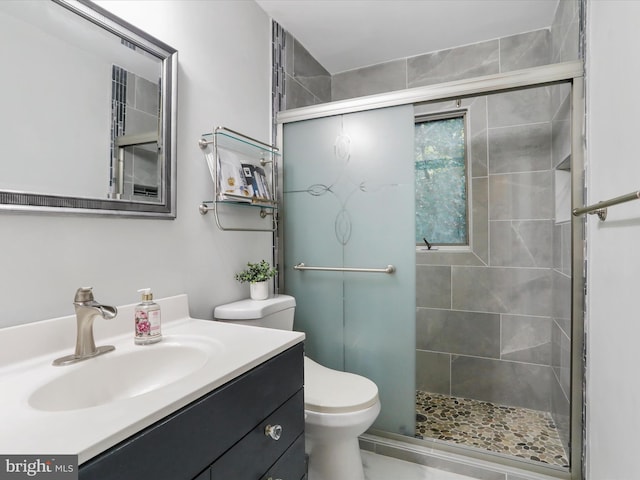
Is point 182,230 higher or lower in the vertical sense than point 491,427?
higher

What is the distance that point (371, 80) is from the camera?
2699 mm

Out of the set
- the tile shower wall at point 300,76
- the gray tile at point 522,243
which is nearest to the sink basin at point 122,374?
the tile shower wall at point 300,76

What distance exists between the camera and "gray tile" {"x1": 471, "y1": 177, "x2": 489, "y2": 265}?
93.8 inches

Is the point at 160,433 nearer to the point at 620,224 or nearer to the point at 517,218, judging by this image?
the point at 620,224

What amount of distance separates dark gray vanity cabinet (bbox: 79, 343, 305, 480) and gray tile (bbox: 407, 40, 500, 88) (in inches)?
87.5

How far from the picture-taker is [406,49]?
2459 mm

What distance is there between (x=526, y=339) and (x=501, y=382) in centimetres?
34

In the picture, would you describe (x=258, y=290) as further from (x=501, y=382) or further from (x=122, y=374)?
(x=501, y=382)

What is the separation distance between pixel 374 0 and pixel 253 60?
732mm

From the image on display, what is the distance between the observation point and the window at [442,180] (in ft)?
8.17

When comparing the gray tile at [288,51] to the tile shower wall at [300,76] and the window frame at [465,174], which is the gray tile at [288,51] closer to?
the tile shower wall at [300,76]

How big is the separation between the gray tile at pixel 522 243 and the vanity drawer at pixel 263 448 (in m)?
1.81

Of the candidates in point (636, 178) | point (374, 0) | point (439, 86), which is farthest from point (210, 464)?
point (374, 0)
